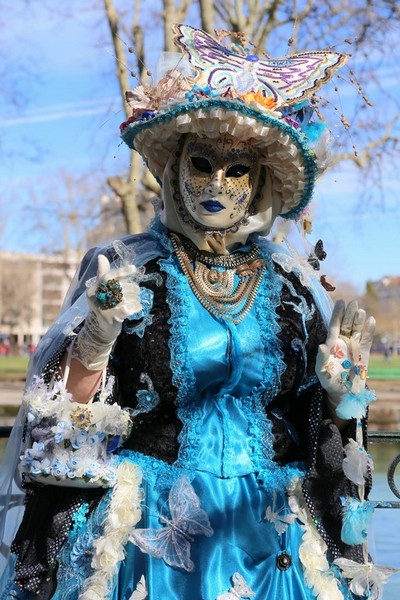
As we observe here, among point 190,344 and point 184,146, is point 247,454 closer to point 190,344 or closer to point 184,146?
point 190,344

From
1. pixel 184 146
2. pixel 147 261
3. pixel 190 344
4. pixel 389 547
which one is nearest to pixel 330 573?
pixel 190 344

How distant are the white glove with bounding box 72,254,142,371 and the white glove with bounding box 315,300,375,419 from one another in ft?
1.68

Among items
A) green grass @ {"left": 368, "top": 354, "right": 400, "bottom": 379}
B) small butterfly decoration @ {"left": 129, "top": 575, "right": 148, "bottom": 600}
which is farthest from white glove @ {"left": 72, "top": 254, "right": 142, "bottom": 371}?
green grass @ {"left": 368, "top": 354, "right": 400, "bottom": 379}

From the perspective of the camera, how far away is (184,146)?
2.61 metres

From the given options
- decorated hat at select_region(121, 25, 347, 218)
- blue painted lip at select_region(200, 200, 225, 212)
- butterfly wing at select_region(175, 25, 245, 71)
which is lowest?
blue painted lip at select_region(200, 200, 225, 212)

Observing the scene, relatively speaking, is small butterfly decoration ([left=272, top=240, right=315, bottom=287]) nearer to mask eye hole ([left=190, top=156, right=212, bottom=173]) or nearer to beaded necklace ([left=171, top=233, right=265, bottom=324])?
beaded necklace ([left=171, top=233, right=265, bottom=324])

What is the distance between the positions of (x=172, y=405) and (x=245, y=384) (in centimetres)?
21

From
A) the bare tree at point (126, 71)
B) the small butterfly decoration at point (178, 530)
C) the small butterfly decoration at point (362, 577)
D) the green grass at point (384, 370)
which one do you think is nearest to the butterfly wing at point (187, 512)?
the small butterfly decoration at point (178, 530)

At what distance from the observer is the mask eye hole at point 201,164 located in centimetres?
255

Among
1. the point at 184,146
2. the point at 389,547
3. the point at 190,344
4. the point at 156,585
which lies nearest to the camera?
the point at 156,585

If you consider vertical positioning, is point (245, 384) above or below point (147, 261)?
below

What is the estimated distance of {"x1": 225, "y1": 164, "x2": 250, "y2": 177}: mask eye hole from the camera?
2.56m

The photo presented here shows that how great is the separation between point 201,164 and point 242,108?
213 mm

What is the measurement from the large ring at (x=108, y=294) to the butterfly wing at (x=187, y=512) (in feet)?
1.77
